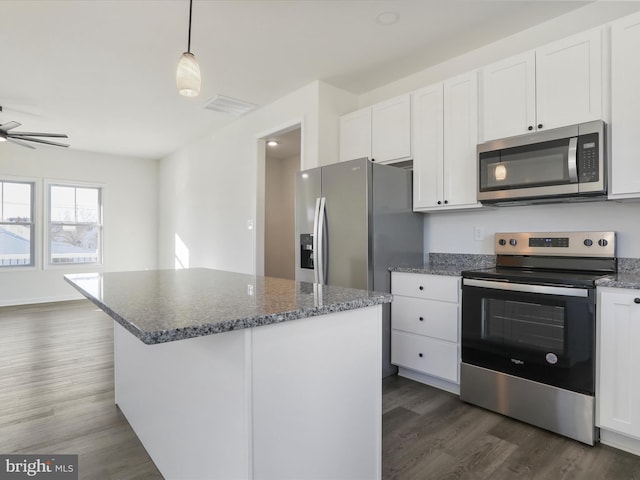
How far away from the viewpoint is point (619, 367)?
1911 millimetres

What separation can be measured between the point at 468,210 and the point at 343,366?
2.07m

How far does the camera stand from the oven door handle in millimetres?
2012

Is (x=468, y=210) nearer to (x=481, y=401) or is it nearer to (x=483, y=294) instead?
(x=483, y=294)

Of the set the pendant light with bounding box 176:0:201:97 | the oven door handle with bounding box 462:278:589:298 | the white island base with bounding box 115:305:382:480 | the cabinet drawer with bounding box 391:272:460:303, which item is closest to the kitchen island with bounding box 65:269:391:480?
the white island base with bounding box 115:305:382:480

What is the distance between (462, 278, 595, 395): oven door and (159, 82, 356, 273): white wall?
1.98 meters

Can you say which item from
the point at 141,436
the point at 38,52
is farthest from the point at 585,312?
the point at 38,52

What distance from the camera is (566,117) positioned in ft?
7.50

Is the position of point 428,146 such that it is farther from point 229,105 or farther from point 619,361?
point 229,105

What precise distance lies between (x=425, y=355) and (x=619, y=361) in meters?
1.16

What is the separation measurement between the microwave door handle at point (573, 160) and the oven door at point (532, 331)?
2.14 ft

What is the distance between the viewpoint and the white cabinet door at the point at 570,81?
218cm

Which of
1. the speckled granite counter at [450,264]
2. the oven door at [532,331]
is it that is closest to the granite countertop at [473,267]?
A: the speckled granite counter at [450,264]

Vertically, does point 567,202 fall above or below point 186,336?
above

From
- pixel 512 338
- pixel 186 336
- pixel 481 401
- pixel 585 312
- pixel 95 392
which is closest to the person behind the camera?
pixel 186 336
